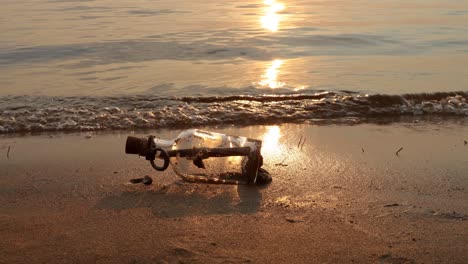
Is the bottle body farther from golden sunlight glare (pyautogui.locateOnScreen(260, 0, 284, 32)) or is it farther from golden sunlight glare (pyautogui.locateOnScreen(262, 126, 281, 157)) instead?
golden sunlight glare (pyautogui.locateOnScreen(260, 0, 284, 32))

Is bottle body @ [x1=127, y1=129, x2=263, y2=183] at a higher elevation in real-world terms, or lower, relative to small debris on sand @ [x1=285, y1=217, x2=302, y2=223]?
higher

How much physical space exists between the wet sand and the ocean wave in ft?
3.36

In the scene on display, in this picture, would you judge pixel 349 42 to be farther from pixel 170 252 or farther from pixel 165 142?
pixel 170 252

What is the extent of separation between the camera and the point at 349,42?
11.1 meters

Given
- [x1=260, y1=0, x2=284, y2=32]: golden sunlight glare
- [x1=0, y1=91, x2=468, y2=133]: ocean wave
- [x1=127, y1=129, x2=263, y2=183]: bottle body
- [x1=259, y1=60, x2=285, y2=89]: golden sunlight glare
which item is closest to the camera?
[x1=127, y1=129, x2=263, y2=183]: bottle body

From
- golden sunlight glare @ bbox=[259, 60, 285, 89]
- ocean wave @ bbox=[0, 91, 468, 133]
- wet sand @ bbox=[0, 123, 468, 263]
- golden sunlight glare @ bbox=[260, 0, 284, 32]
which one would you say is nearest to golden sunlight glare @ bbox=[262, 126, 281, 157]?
wet sand @ bbox=[0, 123, 468, 263]

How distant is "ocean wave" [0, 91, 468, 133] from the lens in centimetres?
600

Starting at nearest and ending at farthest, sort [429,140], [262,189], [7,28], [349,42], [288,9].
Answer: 1. [262,189]
2. [429,140]
3. [349,42]
4. [7,28]
5. [288,9]

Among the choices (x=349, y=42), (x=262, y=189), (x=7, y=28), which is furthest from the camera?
(x=7, y=28)

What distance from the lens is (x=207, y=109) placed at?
21.4 feet

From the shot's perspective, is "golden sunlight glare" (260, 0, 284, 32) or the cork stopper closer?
the cork stopper

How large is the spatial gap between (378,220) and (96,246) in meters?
1.40

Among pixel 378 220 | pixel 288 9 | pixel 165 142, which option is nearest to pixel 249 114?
pixel 165 142

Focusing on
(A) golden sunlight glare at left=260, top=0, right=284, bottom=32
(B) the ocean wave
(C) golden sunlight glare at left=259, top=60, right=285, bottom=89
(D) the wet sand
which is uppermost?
(A) golden sunlight glare at left=260, top=0, right=284, bottom=32
